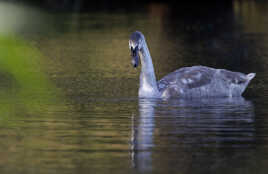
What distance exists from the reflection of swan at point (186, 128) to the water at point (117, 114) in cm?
1


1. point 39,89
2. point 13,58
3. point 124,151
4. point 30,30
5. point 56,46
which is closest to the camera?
point 124,151

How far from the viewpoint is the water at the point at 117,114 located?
1105cm

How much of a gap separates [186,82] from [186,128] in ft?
12.8

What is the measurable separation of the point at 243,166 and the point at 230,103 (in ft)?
19.8

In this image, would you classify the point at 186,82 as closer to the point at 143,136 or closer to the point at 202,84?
the point at 202,84

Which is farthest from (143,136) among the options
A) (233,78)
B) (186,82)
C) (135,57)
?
(233,78)

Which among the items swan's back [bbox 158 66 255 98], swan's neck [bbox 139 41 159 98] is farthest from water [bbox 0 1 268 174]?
swan's back [bbox 158 66 255 98]

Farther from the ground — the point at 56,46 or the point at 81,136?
the point at 56,46

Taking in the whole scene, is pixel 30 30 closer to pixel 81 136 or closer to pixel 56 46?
pixel 56 46

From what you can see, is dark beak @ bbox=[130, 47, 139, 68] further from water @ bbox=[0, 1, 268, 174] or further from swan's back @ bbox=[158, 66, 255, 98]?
swan's back @ bbox=[158, 66, 255, 98]

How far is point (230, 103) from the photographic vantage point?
16625 mm

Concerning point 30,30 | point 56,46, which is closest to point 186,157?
point 56,46

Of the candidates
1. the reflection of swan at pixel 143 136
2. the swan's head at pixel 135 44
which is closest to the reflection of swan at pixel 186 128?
the reflection of swan at pixel 143 136

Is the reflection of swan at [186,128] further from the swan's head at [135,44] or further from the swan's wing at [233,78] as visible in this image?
the swan's head at [135,44]
